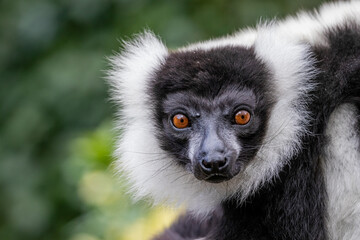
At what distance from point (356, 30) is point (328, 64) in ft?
0.84

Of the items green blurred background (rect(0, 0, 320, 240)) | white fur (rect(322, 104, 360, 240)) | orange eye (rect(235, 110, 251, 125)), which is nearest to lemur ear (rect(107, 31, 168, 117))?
orange eye (rect(235, 110, 251, 125))

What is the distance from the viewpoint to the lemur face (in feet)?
13.5

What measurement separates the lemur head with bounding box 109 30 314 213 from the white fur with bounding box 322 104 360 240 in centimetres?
20

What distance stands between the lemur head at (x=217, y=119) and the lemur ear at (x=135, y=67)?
0.01 m

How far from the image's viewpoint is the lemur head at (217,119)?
161 inches

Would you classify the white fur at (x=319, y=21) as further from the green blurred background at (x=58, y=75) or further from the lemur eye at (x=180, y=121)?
the green blurred background at (x=58, y=75)

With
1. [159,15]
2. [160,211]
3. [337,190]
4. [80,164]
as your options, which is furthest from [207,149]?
[159,15]

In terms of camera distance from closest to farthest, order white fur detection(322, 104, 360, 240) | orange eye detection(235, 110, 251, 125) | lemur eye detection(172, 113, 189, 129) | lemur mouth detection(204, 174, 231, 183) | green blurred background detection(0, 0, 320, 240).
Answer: white fur detection(322, 104, 360, 240) → lemur mouth detection(204, 174, 231, 183) → orange eye detection(235, 110, 251, 125) → lemur eye detection(172, 113, 189, 129) → green blurred background detection(0, 0, 320, 240)

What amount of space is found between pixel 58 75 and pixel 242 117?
3.80 meters

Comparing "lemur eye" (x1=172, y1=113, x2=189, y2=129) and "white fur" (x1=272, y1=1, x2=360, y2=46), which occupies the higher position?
Answer: "white fur" (x1=272, y1=1, x2=360, y2=46)

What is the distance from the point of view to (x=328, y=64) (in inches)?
160

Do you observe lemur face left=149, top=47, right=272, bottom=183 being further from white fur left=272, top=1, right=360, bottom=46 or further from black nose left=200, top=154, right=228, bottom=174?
white fur left=272, top=1, right=360, bottom=46

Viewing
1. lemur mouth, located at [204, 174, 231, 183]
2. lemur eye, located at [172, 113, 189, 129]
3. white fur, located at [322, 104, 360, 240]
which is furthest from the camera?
lemur eye, located at [172, 113, 189, 129]

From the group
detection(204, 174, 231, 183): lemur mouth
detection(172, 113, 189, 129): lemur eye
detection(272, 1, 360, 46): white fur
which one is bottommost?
detection(204, 174, 231, 183): lemur mouth
